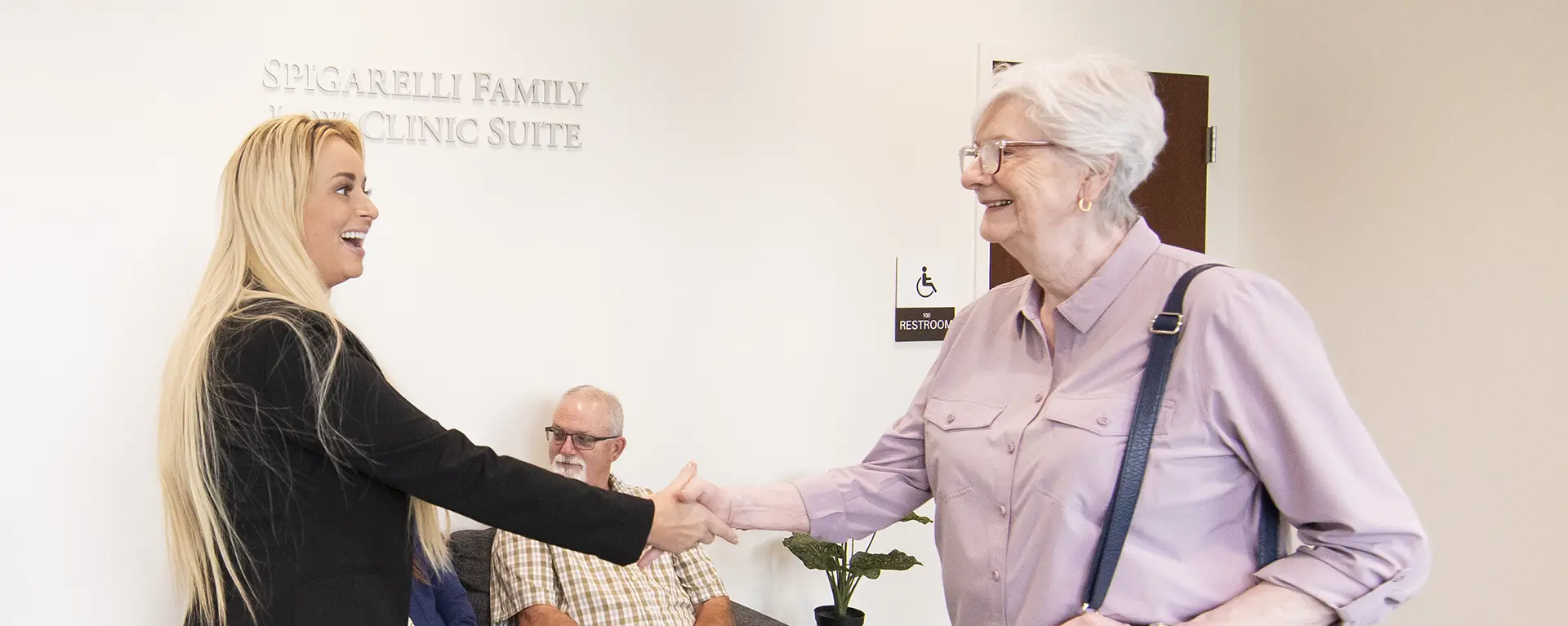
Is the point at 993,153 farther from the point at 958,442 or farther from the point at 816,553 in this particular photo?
the point at 816,553

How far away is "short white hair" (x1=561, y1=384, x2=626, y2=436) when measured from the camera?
3.53 m

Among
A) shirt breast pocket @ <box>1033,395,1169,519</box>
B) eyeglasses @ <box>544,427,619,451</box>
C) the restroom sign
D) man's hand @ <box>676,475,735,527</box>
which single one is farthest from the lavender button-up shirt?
the restroom sign

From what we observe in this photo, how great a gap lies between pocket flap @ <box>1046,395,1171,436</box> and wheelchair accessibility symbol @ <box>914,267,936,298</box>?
2316 mm

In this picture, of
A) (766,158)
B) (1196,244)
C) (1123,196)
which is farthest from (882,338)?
(1123,196)

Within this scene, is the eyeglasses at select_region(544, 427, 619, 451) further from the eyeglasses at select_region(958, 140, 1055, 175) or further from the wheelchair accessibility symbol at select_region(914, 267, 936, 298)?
the eyeglasses at select_region(958, 140, 1055, 175)

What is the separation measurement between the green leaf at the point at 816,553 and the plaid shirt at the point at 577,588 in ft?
1.51

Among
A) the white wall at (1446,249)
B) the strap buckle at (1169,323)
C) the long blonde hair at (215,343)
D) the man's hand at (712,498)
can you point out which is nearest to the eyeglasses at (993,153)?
the strap buckle at (1169,323)

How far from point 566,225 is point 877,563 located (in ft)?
4.56

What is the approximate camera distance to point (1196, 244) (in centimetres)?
457

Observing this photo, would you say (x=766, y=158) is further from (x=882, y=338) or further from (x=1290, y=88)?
(x=1290, y=88)

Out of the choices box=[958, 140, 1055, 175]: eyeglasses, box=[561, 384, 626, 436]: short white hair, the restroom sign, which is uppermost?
box=[958, 140, 1055, 175]: eyeglasses

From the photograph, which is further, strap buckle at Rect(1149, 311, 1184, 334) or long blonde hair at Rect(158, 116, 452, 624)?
long blonde hair at Rect(158, 116, 452, 624)

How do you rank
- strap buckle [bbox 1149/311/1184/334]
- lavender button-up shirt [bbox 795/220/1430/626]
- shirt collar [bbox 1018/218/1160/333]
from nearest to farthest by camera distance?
lavender button-up shirt [bbox 795/220/1430/626], strap buckle [bbox 1149/311/1184/334], shirt collar [bbox 1018/218/1160/333]

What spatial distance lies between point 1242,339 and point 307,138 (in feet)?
5.26
